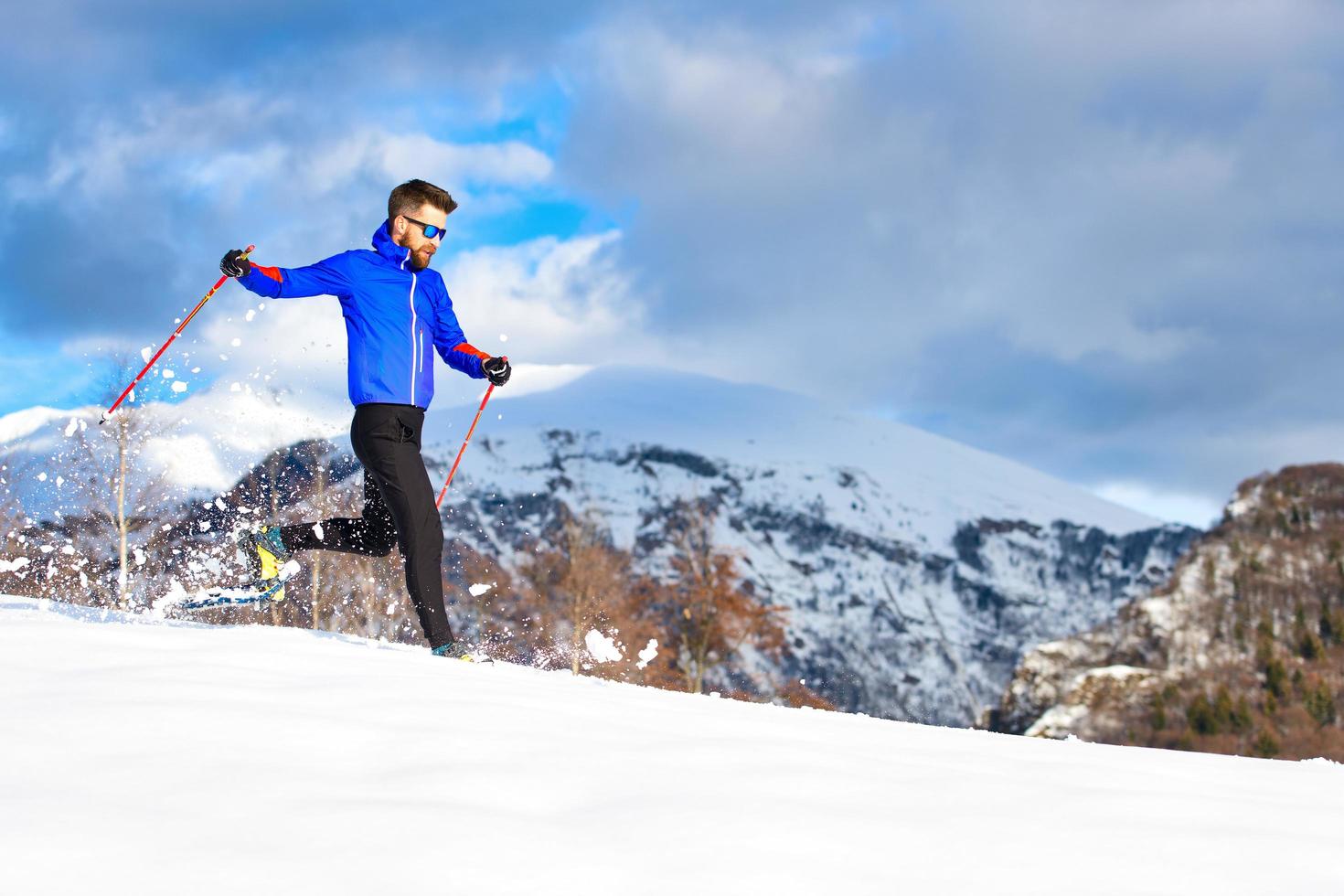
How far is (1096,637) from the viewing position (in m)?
93.8

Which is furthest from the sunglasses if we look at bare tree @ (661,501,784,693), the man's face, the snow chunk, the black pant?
bare tree @ (661,501,784,693)

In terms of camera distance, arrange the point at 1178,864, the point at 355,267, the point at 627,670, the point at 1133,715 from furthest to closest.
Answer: the point at 1133,715 → the point at 627,670 → the point at 355,267 → the point at 1178,864

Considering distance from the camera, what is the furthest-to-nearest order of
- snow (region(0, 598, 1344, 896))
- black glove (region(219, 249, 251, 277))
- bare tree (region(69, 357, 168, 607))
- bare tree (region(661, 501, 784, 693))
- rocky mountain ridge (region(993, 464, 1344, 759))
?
rocky mountain ridge (region(993, 464, 1344, 759)) → bare tree (region(661, 501, 784, 693)) → bare tree (region(69, 357, 168, 607)) → black glove (region(219, 249, 251, 277)) → snow (region(0, 598, 1344, 896))

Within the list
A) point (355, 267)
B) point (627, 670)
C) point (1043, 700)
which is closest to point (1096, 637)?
point (1043, 700)

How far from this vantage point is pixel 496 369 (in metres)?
6.43

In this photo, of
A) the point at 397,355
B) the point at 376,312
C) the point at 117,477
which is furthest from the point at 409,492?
the point at 117,477

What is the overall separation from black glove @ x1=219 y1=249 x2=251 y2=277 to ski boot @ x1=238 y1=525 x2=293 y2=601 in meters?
1.66

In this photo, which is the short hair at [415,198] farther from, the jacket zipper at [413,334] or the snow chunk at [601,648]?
the snow chunk at [601,648]

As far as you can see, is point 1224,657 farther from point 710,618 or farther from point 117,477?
point 117,477

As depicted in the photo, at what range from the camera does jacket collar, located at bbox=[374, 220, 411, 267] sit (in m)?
6.26

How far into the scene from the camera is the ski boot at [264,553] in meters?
6.84

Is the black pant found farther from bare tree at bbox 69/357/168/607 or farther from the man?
bare tree at bbox 69/357/168/607

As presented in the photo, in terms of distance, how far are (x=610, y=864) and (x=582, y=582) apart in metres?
28.5

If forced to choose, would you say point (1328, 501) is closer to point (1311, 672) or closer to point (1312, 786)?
point (1311, 672)
